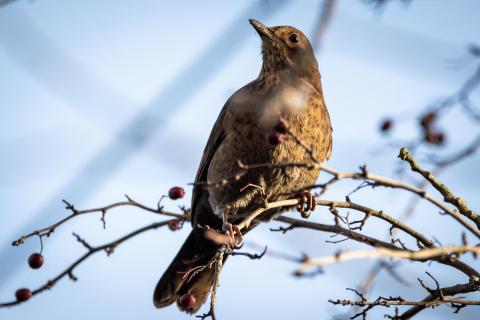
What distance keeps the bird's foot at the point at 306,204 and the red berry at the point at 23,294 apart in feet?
6.00

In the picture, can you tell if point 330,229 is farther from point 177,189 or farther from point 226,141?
point 226,141

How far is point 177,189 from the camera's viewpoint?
3.99 meters

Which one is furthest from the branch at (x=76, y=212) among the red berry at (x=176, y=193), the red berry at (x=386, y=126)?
the red berry at (x=386, y=126)

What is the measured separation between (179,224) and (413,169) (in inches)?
72.9

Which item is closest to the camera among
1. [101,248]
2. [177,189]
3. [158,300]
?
[101,248]

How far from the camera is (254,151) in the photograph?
169 inches

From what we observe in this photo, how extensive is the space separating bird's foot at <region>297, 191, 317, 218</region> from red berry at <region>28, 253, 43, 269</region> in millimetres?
1715

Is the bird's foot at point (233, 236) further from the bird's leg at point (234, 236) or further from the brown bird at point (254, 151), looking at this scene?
the brown bird at point (254, 151)

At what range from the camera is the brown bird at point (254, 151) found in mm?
4250

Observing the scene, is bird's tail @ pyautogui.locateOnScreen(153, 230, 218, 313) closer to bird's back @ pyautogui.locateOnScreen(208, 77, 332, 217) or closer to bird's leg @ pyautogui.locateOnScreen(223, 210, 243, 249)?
bird's back @ pyautogui.locateOnScreen(208, 77, 332, 217)

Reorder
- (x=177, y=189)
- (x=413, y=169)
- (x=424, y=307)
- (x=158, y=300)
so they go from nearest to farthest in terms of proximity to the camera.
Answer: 1. (x=424, y=307)
2. (x=413, y=169)
3. (x=177, y=189)
4. (x=158, y=300)

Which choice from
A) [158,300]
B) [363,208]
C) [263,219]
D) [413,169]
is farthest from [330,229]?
[158,300]

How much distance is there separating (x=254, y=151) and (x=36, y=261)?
1.61m

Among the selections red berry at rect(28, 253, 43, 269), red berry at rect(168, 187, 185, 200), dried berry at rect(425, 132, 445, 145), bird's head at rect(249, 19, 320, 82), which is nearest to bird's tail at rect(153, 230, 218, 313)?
red berry at rect(168, 187, 185, 200)
